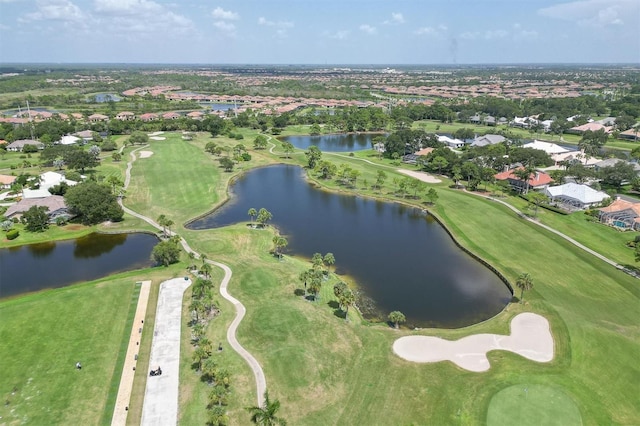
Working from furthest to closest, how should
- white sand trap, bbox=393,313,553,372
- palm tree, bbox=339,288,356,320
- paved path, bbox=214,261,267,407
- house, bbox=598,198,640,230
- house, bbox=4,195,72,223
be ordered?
house, bbox=4,195,72,223
house, bbox=598,198,640,230
palm tree, bbox=339,288,356,320
white sand trap, bbox=393,313,553,372
paved path, bbox=214,261,267,407

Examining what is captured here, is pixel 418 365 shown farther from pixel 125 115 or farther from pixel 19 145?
pixel 125 115

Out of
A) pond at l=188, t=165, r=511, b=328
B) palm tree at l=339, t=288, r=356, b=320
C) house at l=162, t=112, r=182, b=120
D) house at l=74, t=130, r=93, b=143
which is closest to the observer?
palm tree at l=339, t=288, r=356, b=320

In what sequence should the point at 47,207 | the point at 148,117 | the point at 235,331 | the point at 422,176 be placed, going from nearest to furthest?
the point at 235,331 → the point at 47,207 → the point at 422,176 → the point at 148,117

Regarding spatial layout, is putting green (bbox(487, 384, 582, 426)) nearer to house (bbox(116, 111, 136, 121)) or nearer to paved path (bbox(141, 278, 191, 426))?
paved path (bbox(141, 278, 191, 426))

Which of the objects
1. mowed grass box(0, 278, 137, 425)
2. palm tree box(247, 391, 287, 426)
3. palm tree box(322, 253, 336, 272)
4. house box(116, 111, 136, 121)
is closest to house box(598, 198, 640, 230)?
palm tree box(322, 253, 336, 272)

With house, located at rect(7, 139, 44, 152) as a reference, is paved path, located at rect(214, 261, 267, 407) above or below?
below

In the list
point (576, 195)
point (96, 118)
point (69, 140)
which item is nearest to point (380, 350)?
point (576, 195)

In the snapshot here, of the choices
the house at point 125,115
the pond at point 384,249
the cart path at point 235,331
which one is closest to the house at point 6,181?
the cart path at point 235,331

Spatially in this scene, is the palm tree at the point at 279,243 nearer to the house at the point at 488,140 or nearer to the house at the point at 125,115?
the house at the point at 488,140
